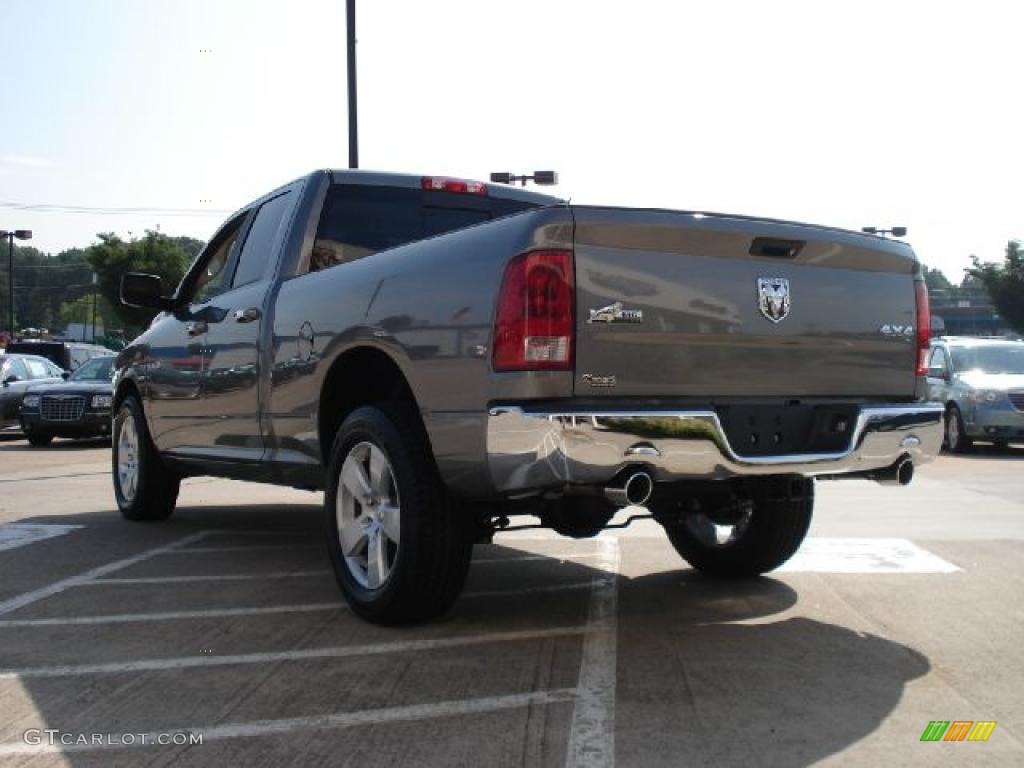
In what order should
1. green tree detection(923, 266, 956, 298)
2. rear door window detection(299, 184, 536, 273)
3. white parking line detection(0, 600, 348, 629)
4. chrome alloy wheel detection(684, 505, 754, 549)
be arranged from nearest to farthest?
white parking line detection(0, 600, 348, 629) < chrome alloy wheel detection(684, 505, 754, 549) < rear door window detection(299, 184, 536, 273) < green tree detection(923, 266, 956, 298)

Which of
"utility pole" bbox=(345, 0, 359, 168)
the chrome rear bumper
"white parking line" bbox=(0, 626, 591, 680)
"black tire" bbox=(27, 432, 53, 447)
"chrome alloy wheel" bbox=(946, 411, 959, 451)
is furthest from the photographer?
"black tire" bbox=(27, 432, 53, 447)

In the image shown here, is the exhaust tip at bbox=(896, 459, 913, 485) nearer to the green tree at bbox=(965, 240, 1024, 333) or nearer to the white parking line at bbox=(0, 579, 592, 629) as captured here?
the white parking line at bbox=(0, 579, 592, 629)

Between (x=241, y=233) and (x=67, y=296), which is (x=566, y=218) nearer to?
(x=241, y=233)

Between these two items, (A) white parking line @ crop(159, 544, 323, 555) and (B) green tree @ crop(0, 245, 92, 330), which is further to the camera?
(B) green tree @ crop(0, 245, 92, 330)

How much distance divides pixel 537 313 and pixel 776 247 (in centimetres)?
114

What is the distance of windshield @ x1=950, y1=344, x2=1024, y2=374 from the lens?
54.2 feet

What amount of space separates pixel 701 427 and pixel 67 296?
5458 inches

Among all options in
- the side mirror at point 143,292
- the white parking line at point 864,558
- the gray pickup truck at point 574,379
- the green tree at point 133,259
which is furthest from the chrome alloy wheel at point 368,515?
the green tree at point 133,259

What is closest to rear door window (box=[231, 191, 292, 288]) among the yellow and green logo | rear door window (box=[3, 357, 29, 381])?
the yellow and green logo

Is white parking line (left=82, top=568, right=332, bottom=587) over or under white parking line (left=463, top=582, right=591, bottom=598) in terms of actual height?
under

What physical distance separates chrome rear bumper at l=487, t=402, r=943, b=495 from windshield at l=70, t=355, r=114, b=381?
15.8m

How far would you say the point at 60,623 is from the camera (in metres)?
4.75

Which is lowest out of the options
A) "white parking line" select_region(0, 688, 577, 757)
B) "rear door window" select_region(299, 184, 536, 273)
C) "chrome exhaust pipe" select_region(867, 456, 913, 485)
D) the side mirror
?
"white parking line" select_region(0, 688, 577, 757)

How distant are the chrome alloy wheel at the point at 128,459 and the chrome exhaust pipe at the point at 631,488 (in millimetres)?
4732
